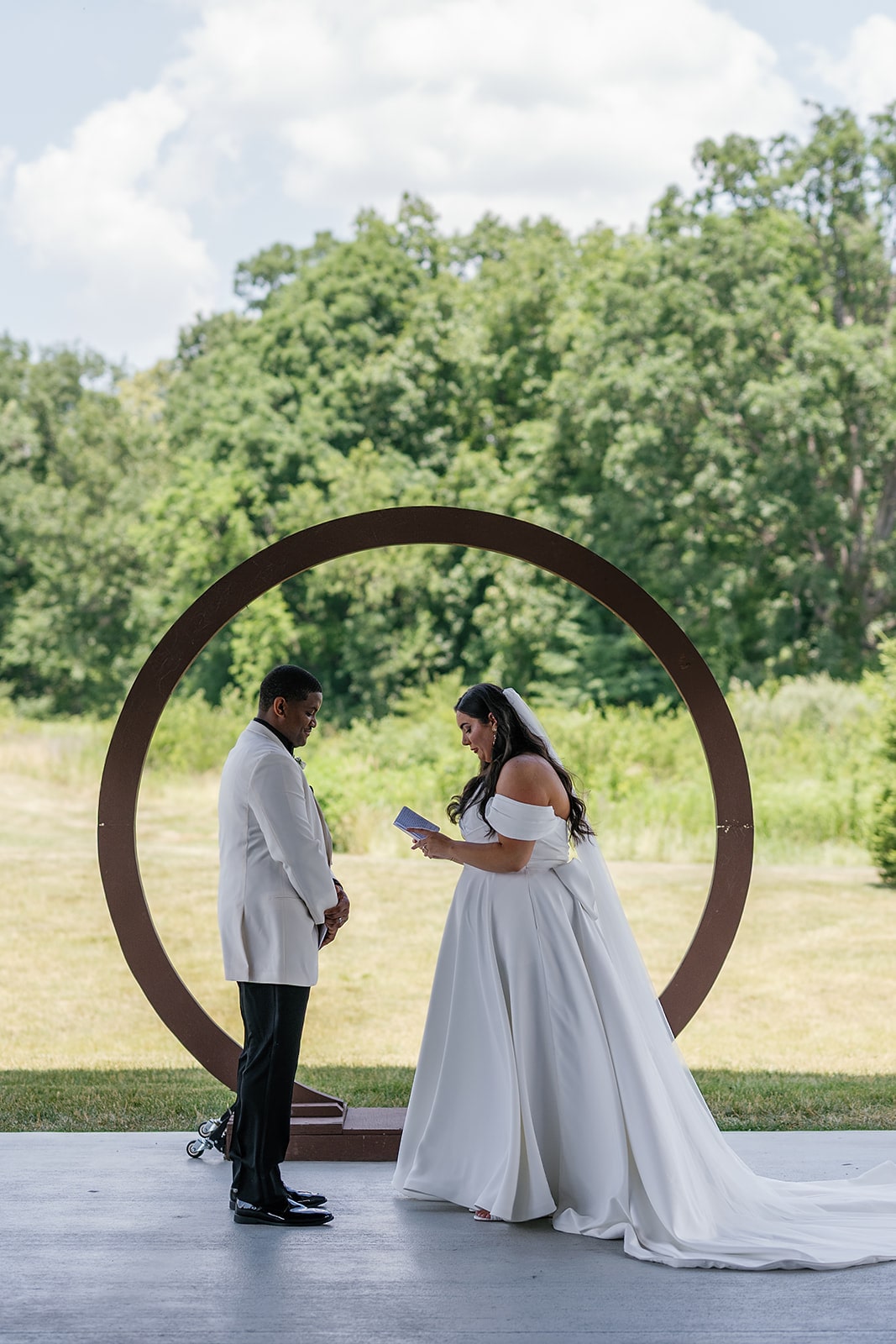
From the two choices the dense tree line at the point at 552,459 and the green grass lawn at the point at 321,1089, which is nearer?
the green grass lawn at the point at 321,1089

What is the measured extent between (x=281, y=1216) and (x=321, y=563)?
8.01ft

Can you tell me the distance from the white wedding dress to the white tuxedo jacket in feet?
1.64

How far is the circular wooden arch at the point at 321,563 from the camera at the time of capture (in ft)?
17.8

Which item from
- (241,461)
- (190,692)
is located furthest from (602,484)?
(190,692)

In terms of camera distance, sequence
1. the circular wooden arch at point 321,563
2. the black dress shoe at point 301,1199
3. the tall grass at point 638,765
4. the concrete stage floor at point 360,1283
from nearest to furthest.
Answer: the concrete stage floor at point 360,1283
the black dress shoe at point 301,1199
the circular wooden arch at point 321,563
the tall grass at point 638,765

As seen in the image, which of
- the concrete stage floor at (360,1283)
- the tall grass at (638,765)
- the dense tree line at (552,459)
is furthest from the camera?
the dense tree line at (552,459)

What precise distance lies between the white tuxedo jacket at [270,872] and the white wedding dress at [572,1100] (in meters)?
0.50

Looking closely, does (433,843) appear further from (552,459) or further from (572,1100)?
(552,459)

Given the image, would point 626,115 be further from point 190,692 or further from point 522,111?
point 190,692

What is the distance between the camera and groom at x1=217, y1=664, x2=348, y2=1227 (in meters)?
4.49

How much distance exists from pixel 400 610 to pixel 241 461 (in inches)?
142

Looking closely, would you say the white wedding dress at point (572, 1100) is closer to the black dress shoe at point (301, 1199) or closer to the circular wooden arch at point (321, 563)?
the black dress shoe at point (301, 1199)

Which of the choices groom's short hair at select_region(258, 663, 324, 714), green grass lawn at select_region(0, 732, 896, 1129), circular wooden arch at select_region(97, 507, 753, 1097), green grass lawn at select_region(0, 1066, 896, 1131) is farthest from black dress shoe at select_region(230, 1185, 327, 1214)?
green grass lawn at select_region(0, 732, 896, 1129)

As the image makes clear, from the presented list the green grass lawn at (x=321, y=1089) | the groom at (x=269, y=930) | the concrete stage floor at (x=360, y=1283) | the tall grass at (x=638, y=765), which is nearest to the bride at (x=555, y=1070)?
the concrete stage floor at (x=360, y=1283)
